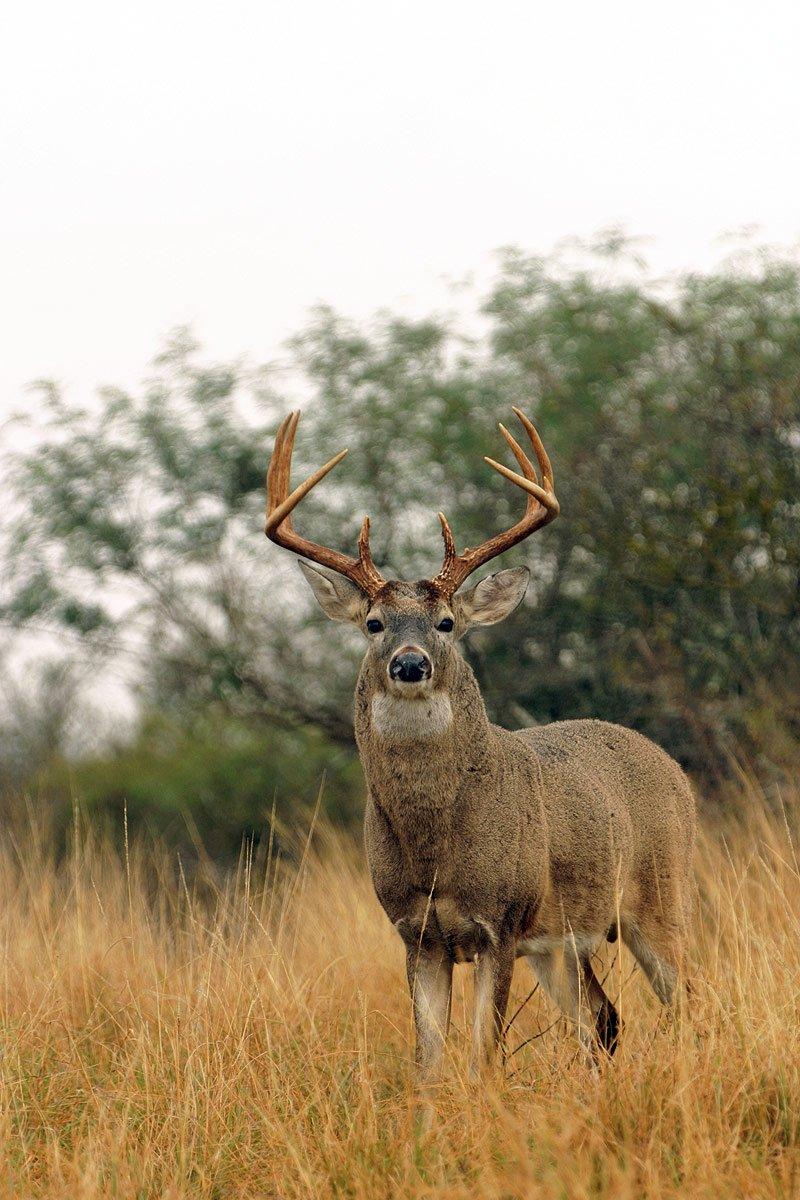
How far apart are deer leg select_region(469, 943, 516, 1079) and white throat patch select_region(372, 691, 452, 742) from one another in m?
0.78

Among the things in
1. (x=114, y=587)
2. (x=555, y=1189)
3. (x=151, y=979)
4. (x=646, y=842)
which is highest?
(x=555, y=1189)

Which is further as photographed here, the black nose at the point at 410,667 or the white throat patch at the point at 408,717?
the white throat patch at the point at 408,717

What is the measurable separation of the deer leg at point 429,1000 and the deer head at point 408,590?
0.93m

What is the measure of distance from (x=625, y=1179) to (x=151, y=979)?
135 inches

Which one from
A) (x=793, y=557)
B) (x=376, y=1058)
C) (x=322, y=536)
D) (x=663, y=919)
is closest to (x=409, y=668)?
(x=376, y=1058)

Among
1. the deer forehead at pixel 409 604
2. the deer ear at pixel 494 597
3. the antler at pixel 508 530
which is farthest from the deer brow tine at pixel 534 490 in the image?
the deer forehead at pixel 409 604

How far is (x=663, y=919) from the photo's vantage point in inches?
262

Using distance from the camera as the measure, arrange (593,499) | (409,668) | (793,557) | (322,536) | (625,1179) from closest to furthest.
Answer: (625,1179) → (409,668) → (793,557) → (593,499) → (322,536)

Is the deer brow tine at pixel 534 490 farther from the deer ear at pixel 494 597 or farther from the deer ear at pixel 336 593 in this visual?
the deer ear at pixel 336 593

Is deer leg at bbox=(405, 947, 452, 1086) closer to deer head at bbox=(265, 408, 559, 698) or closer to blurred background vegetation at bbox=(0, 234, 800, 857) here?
deer head at bbox=(265, 408, 559, 698)

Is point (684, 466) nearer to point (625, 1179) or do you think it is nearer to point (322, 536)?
point (322, 536)

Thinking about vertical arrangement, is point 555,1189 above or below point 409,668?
below

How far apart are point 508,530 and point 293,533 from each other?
815 millimetres

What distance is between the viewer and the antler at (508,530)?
6.05 metres
